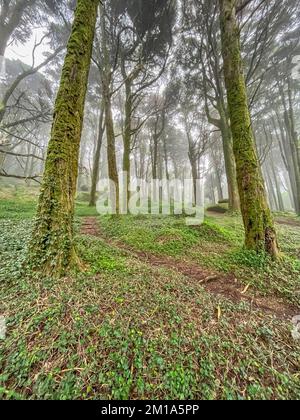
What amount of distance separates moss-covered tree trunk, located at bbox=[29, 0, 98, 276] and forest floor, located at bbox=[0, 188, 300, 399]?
322 mm

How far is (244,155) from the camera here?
3.68 meters

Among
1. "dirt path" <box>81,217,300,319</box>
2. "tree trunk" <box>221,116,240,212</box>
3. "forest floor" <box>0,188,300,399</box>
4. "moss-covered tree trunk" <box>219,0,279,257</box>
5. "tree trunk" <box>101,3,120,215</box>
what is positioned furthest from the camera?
"tree trunk" <box>221,116,240,212</box>

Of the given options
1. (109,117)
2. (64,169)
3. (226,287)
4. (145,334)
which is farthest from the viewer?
(109,117)

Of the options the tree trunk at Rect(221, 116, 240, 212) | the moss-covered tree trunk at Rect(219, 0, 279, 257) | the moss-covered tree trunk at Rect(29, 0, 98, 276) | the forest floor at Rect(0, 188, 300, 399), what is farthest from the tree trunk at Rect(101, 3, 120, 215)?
the tree trunk at Rect(221, 116, 240, 212)

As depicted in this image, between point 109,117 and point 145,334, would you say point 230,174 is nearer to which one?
point 109,117

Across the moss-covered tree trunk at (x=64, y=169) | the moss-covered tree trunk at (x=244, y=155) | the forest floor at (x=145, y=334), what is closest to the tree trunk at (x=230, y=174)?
the moss-covered tree trunk at (x=244, y=155)

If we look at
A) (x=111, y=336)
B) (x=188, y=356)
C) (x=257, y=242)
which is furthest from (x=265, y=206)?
(x=111, y=336)

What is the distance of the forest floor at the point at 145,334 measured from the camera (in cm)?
129

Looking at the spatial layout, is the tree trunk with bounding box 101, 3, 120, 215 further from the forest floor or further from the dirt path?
the forest floor

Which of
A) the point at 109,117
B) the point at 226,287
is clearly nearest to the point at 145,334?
the point at 226,287

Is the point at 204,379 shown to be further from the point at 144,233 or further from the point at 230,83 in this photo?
the point at 230,83

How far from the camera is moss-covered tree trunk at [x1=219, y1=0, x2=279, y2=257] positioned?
11.3ft

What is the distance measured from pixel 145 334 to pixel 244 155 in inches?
146

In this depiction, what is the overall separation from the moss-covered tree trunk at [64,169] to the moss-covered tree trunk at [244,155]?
3086mm
